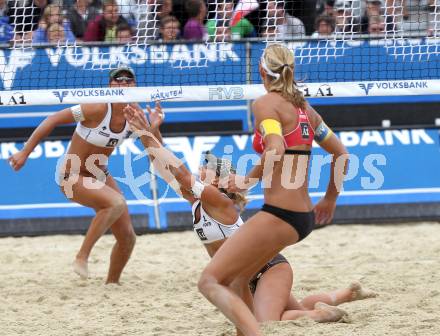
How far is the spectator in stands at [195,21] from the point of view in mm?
9812

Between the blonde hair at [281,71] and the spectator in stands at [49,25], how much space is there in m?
4.06

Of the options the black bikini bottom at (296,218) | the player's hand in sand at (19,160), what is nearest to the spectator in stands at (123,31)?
Answer: the player's hand in sand at (19,160)

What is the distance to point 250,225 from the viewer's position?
4.73 metres

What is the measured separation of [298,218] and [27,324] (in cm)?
219

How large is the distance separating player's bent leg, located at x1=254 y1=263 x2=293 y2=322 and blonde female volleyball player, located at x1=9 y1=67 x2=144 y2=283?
1.90 meters

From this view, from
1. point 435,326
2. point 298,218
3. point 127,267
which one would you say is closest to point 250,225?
point 298,218

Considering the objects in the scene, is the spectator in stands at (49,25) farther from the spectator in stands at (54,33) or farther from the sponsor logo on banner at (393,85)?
the sponsor logo on banner at (393,85)

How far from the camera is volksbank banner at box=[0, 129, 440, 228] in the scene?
933 centimetres

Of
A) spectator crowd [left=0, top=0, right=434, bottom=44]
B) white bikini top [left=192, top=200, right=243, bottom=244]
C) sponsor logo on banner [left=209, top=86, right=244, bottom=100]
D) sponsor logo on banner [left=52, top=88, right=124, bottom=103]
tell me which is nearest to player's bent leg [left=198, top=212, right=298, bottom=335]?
white bikini top [left=192, top=200, right=243, bottom=244]

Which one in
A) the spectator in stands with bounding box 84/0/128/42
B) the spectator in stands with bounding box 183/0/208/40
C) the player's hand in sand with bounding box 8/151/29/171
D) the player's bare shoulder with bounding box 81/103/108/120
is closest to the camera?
the player's hand in sand with bounding box 8/151/29/171

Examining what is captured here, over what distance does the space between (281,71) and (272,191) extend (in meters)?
0.64

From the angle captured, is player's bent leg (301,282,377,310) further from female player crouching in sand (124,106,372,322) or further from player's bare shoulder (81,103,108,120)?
player's bare shoulder (81,103,108,120)

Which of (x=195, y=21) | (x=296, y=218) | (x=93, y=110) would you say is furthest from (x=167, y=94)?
(x=195, y=21)

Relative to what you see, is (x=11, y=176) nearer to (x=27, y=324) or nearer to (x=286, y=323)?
(x=27, y=324)
